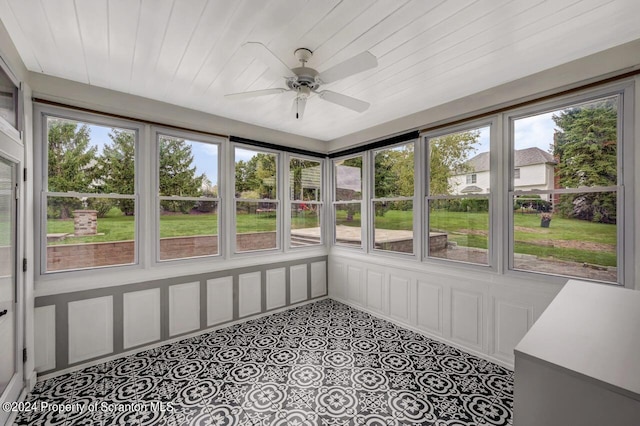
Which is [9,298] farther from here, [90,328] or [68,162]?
[68,162]

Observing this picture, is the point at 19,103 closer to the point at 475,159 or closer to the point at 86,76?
the point at 86,76

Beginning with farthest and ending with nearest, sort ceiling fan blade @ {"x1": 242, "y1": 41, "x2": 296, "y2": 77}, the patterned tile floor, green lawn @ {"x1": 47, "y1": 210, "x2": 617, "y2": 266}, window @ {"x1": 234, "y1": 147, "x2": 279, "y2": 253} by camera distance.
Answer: window @ {"x1": 234, "y1": 147, "x2": 279, "y2": 253}, green lawn @ {"x1": 47, "y1": 210, "x2": 617, "y2": 266}, the patterned tile floor, ceiling fan blade @ {"x1": 242, "y1": 41, "x2": 296, "y2": 77}

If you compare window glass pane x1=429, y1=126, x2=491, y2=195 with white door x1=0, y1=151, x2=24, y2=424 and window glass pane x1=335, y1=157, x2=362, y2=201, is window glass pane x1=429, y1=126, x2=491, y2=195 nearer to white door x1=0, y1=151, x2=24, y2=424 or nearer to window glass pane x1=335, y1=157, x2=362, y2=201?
window glass pane x1=335, y1=157, x2=362, y2=201

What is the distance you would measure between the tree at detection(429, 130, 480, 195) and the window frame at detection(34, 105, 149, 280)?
340 cm

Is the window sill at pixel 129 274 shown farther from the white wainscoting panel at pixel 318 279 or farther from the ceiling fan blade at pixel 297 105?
the ceiling fan blade at pixel 297 105

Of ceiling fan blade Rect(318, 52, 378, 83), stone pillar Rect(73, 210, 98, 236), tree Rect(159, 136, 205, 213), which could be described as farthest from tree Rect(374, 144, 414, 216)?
stone pillar Rect(73, 210, 98, 236)

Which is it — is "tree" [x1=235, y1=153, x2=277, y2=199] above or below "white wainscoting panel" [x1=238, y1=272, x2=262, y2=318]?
above

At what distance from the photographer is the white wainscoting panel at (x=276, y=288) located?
3998 mm

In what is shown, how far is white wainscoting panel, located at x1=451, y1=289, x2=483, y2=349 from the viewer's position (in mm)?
2863

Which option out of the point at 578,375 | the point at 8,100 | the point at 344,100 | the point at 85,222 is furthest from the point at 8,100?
the point at 578,375

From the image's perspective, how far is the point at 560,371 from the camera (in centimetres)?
86

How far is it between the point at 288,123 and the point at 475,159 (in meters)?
2.41

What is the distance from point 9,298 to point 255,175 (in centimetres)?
268

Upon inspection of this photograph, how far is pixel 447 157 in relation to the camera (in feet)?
10.7
